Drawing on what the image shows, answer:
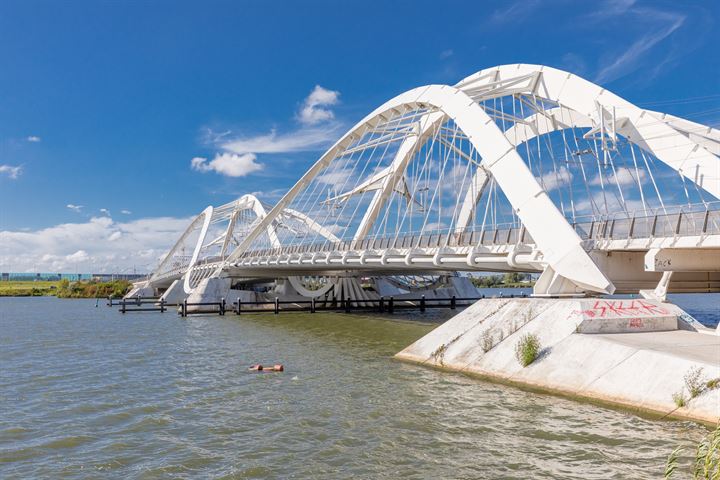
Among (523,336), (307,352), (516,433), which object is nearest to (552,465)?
(516,433)

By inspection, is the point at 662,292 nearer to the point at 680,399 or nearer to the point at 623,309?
the point at 623,309

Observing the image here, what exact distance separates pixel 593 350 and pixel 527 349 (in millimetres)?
1873

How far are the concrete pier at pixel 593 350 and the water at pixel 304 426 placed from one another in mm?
582

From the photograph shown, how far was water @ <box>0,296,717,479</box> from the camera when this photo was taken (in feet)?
29.9

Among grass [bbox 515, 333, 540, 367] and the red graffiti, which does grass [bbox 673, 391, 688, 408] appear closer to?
grass [bbox 515, 333, 540, 367]

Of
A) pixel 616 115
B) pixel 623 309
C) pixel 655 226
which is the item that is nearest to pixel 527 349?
pixel 623 309

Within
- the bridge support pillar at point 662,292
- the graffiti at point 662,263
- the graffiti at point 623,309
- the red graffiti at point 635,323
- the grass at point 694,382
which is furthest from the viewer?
the bridge support pillar at point 662,292

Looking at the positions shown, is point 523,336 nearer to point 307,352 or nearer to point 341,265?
point 307,352

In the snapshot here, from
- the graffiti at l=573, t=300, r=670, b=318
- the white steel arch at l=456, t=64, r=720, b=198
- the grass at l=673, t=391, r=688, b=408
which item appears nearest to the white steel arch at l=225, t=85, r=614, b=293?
the graffiti at l=573, t=300, r=670, b=318

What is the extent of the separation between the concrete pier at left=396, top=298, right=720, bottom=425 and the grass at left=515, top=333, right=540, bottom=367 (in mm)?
173

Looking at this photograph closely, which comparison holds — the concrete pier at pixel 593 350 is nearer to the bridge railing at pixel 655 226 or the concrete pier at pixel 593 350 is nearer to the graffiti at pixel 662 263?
the graffiti at pixel 662 263

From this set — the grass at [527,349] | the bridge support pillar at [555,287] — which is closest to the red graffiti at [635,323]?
the grass at [527,349]

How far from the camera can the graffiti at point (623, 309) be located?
53.0 feet

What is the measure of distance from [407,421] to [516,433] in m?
2.33
